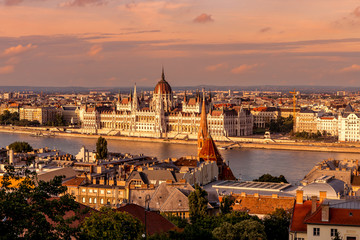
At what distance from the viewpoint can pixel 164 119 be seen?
5081 cm

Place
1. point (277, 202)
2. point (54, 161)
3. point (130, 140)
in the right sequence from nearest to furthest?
point (277, 202) → point (54, 161) → point (130, 140)

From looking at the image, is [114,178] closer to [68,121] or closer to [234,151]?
[234,151]

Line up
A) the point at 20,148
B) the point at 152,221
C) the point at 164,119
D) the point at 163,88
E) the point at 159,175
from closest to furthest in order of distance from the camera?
1. the point at 152,221
2. the point at 159,175
3. the point at 20,148
4. the point at 164,119
5. the point at 163,88

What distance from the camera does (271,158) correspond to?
3178cm

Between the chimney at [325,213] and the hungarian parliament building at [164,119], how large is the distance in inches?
1483

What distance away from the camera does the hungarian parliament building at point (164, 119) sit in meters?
47.9

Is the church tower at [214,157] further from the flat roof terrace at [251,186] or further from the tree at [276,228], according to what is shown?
the tree at [276,228]

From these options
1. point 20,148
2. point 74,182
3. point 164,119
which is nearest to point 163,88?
point 164,119

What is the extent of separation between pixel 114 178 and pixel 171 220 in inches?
253

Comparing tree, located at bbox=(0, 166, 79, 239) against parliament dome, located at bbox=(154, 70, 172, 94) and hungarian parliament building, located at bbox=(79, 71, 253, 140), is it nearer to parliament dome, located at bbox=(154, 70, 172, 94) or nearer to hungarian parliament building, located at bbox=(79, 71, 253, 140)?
hungarian parliament building, located at bbox=(79, 71, 253, 140)

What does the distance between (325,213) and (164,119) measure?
43.0 m

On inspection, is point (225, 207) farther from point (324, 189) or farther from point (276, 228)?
point (324, 189)

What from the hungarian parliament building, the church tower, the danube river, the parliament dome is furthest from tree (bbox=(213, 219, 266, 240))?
the parliament dome

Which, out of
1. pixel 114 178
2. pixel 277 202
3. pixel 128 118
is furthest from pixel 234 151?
pixel 277 202
